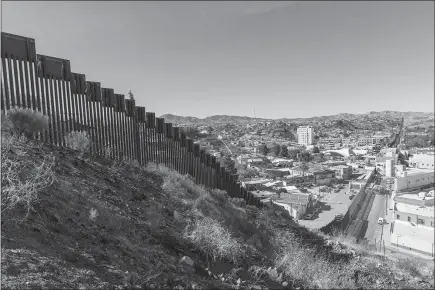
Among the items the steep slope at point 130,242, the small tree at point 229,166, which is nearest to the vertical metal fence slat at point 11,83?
the steep slope at point 130,242

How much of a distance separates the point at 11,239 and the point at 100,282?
0.91 metres

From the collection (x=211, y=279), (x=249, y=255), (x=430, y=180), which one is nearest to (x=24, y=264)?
(x=211, y=279)

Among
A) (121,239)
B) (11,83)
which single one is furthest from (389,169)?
(11,83)

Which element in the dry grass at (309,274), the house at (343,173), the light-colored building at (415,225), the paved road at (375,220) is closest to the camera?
the dry grass at (309,274)

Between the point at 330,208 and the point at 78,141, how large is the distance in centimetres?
2918

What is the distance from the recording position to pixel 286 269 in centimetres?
447

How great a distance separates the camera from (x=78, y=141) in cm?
586

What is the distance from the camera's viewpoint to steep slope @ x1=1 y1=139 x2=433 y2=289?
Answer: 8.62 ft

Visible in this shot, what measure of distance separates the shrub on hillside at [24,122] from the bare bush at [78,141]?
22.6 inches

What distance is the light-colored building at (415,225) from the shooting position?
60.8ft

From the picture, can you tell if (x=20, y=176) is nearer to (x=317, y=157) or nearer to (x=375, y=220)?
(x=375, y=220)

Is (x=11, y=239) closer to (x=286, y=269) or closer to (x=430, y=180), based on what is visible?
(x=286, y=269)

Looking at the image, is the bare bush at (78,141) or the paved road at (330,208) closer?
the bare bush at (78,141)

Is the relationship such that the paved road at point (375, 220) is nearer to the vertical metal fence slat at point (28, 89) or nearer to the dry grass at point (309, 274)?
the dry grass at point (309, 274)
